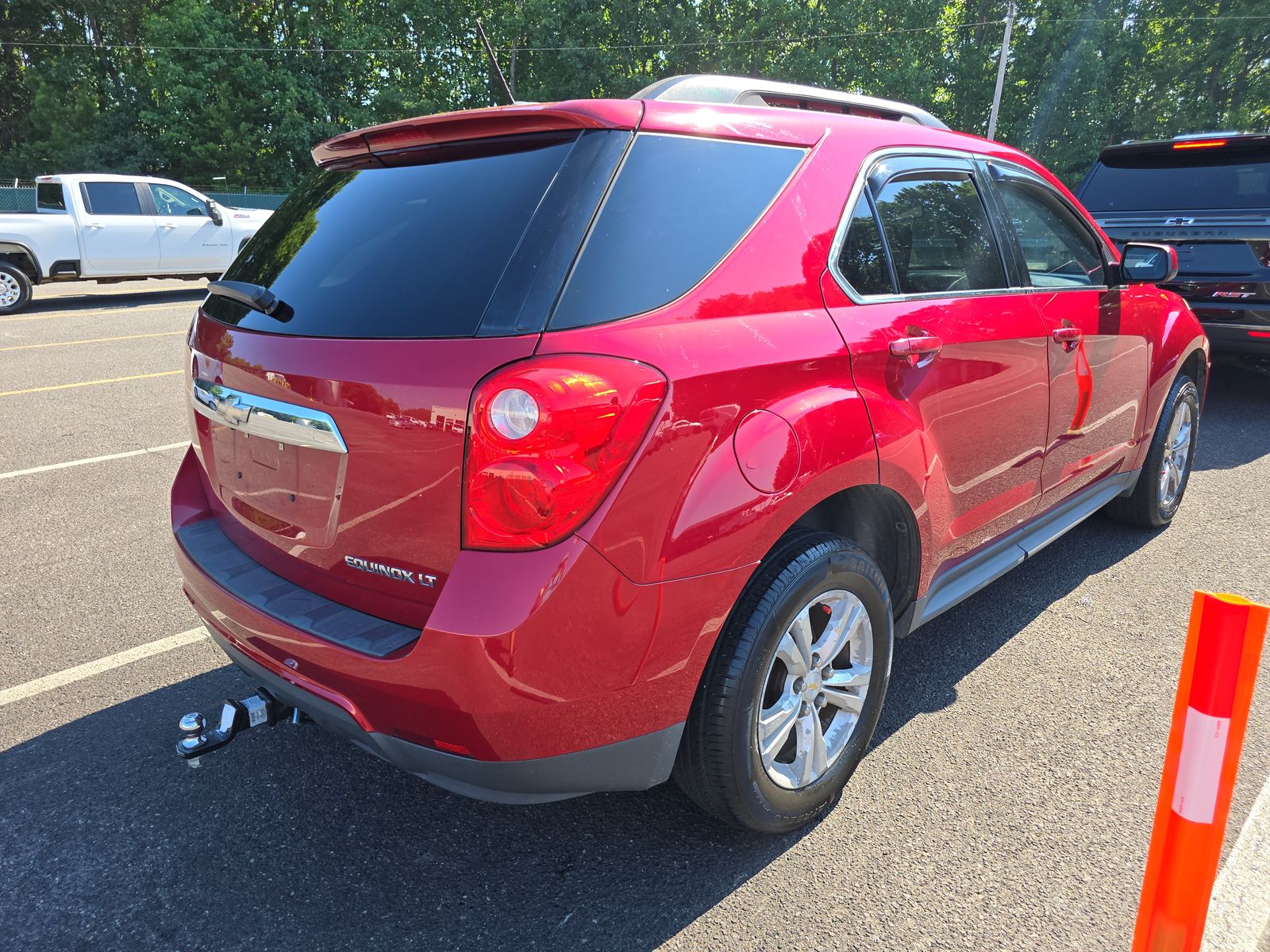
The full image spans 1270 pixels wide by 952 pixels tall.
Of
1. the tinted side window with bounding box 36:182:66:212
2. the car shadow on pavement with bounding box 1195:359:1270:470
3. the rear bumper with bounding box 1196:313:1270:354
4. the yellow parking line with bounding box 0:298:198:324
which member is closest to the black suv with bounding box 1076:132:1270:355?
the rear bumper with bounding box 1196:313:1270:354

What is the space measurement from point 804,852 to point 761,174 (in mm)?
1774

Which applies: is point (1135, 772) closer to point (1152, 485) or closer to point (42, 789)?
point (1152, 485)

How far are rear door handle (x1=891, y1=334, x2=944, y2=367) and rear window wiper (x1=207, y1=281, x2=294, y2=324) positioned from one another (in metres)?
1.59

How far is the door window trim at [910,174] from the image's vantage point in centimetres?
Answer: 247

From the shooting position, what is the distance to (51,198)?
13547 millimetres

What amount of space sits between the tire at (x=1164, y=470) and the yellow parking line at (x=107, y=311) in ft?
42.8

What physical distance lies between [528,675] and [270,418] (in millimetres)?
924

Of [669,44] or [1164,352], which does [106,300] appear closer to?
[1164,352]

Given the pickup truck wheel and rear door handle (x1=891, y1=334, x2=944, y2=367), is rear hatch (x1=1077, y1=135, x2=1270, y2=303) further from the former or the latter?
the pickup truck wheel

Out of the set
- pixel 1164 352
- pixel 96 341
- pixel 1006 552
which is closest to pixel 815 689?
pixel 1006 552

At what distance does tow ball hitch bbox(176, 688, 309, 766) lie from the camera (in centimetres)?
228

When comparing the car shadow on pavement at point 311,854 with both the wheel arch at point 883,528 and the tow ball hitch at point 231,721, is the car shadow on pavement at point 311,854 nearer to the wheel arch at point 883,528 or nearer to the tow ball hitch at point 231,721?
the tow ball hitch at point 231,721

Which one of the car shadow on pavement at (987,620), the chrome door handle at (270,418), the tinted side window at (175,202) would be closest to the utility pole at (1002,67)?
the tinted side window at (175,202)

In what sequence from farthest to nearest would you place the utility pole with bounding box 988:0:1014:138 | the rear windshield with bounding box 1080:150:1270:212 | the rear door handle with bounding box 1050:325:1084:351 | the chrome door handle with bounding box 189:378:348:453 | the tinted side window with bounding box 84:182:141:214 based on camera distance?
the utility pole with bounding box 988:0:1014:138 → the tinted side window with bounding box 84:182:141:214 → the rear windshield with bounding box 1080:150:1270:212 → the rear door handle with bounding box 1050:325:1084:351 → the chrome door handle with bounding box 189:378:348:453
